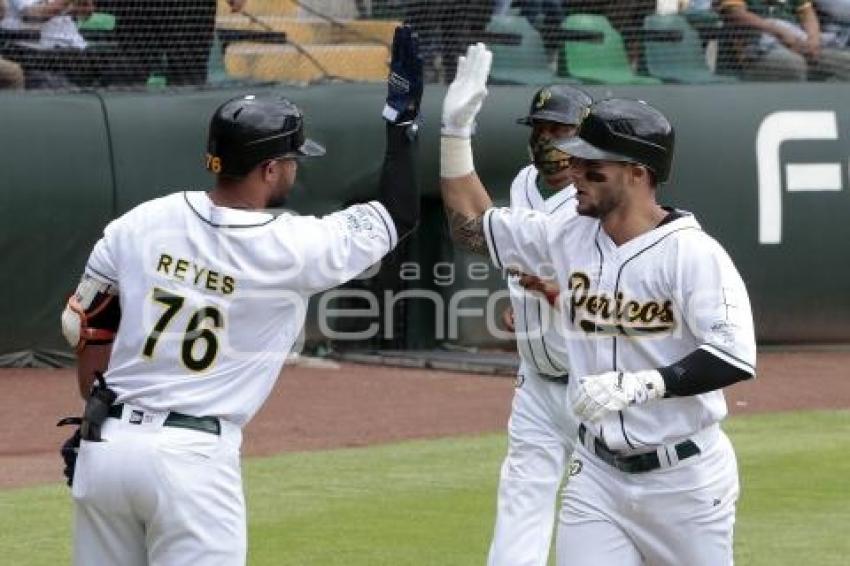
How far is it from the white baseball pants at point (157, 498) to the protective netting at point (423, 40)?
8893 millimetres

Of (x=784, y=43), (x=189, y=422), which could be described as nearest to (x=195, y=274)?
(x=189, y=422)

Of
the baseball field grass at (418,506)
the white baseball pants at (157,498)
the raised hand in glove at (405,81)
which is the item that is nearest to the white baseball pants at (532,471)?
the baseball field grass at (418,506)

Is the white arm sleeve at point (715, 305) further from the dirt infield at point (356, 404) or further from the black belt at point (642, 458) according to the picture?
the dirt infield at point (356, 404)

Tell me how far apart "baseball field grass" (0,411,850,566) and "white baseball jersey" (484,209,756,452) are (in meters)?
2.77

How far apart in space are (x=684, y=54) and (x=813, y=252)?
2.15 meters

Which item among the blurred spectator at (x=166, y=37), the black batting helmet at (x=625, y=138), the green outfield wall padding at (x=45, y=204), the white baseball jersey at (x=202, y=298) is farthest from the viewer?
the blurred spectator at (x=166, y=37)

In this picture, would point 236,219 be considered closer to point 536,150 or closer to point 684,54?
point 536,150

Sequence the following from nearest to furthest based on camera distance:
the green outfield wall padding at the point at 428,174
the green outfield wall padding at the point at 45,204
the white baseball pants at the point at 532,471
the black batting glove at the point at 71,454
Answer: the black batting glove at the point at 71,454 < the white baseball pants at the point at 532,471 < the green outfield wall padding at the point at 45,204 < the green outfield wall padding at the point at 428,174

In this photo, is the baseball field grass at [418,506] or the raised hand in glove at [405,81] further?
the baseball field grass at [418,506]

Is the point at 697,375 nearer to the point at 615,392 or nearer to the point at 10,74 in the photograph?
the point at 615,392

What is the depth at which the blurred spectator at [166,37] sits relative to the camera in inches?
531

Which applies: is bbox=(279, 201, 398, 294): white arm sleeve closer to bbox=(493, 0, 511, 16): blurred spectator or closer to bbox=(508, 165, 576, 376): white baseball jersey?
bbox=(508, 165, 576, 376): white baseball jersey

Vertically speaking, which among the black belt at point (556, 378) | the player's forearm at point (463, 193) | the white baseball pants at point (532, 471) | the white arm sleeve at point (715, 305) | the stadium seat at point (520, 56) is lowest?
the stadium seat at point (520, 56)

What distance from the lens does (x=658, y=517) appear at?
505 cm
